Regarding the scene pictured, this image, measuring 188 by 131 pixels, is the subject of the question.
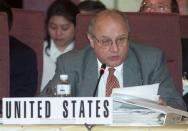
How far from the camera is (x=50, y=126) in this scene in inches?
60.2

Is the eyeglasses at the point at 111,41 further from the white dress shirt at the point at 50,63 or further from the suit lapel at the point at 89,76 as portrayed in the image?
the white dress shirt at the point at 50,63

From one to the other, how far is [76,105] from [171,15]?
1105mm

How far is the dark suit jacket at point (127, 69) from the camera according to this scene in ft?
7.14

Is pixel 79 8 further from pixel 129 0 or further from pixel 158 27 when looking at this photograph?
pixel 129 0

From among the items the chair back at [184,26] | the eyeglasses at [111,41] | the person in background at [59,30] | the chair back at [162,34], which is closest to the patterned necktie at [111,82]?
the eyeglasses at [111,41]

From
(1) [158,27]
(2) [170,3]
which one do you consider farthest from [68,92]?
(2) [170,3]

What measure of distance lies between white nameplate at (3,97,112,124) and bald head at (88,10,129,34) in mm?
680

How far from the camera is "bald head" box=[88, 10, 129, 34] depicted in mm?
2148

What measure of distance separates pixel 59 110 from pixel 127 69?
75cm

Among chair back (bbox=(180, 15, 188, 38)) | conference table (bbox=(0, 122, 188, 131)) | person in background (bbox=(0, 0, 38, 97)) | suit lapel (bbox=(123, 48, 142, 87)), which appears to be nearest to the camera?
conference table (bbox=(0, 122, 188, 131))

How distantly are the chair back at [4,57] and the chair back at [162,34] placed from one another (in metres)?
0.34

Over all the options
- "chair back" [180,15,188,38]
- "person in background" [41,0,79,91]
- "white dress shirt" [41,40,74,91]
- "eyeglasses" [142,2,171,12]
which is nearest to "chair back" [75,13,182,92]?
"chair back" [180,15,188,38]

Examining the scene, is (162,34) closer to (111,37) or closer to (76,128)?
(111,37)

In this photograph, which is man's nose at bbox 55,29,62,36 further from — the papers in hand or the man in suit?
the papers in hand
